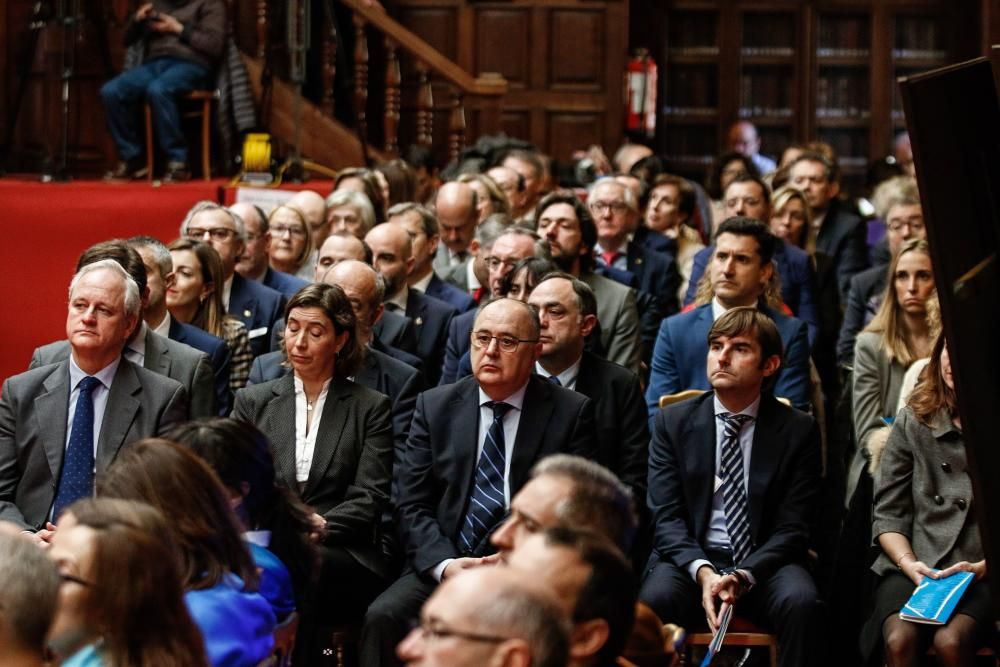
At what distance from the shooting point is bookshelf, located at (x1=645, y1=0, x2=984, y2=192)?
13.3 meters

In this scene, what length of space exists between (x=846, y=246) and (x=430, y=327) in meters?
2.96

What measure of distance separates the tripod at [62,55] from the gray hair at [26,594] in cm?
681

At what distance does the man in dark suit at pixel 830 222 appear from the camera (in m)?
8.16

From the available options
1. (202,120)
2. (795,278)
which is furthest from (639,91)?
(795,278)

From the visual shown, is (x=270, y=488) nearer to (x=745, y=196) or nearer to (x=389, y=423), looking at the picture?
(x=389, y=423)

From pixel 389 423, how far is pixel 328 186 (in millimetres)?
4396

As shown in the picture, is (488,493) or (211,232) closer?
(488,493)

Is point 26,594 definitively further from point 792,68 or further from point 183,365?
point 792,68

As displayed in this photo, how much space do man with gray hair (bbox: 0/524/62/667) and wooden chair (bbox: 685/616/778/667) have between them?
2.58 m

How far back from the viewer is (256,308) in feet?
20.4

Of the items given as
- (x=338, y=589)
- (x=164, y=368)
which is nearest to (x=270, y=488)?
(x=338, y=589)

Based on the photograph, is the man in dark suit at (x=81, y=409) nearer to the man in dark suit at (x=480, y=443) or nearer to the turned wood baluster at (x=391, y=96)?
the man in dark suit at (x=480, y=443)

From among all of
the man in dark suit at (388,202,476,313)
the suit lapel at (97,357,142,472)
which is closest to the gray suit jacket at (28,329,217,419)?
the suit lapel at (97,357,142,472)

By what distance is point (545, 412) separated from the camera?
15.4 feet
